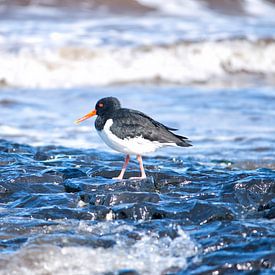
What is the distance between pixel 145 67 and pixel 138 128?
13495 millimetres

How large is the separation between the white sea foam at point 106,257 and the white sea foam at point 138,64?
13.0 m

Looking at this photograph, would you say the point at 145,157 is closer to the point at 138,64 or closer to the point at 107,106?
the point at 107,106

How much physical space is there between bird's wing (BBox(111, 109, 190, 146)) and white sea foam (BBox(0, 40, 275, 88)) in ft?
37.6

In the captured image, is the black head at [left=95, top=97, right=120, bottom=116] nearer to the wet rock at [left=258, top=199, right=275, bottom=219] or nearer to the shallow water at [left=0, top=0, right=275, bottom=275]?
the shallow water at [left=0, top=0, right=275, bottom=275]

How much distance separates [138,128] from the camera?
6.45m

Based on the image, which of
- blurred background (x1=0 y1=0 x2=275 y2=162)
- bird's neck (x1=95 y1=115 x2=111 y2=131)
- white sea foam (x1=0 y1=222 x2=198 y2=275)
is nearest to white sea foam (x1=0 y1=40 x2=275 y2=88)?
blurred background (x1=0 y1=0 x2=275 y2=162)

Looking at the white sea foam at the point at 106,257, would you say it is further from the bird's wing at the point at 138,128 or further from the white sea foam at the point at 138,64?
the white sea foam at the point at 138,64

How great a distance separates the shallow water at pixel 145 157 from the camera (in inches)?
201

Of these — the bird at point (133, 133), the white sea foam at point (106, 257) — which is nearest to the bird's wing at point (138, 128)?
the bird at point (133, 133)

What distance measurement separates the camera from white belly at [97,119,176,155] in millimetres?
6449

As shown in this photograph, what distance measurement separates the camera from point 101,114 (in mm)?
6789

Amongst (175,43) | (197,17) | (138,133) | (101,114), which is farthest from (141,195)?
(197,17)

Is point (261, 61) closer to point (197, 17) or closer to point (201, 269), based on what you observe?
point (197, 17)

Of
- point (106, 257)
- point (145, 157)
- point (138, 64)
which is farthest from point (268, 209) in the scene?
point (138, 64)
